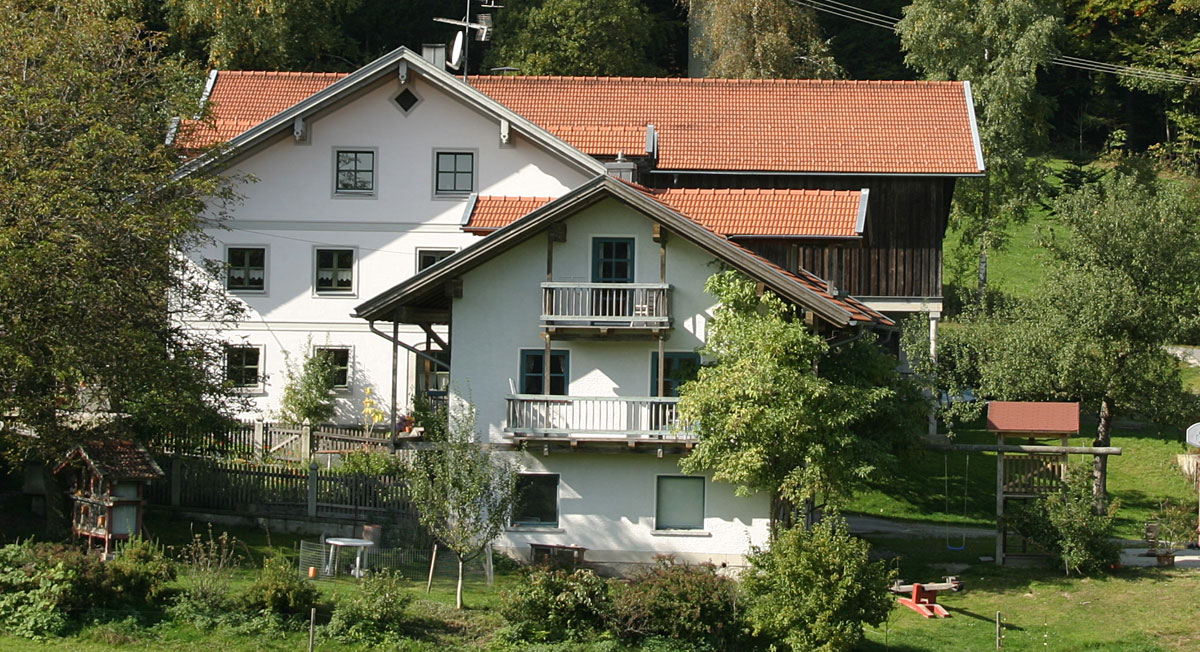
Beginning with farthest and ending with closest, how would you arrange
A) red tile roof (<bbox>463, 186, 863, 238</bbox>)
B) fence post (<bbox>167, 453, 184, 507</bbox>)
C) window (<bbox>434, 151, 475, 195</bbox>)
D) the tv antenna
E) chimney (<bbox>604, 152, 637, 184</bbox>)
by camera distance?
1. the tv antenna
2. window (<bbox>434, 151, 475, 195</bbox>)
3. chimney (<bbox>604, 152, 637, 184</bbox>)
4. red tile roof (<bbox>463, 186, 863, 238</bbox>)
5. fence post (<bbox>167, 453, 184, 507</bbox>)

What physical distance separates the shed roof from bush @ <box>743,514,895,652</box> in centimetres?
1077

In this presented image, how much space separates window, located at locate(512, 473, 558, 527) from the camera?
30500 millimetres

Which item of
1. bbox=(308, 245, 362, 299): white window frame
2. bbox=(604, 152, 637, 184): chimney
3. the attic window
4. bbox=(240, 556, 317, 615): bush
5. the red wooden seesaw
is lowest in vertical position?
the red wooden seesaw

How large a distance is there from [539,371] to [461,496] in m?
5.13

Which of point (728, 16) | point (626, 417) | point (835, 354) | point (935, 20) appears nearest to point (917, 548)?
point (835, 354)

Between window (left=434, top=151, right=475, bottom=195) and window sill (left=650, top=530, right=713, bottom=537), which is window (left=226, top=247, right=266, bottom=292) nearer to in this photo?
window (left=434, top=151, right=475, bottom=195)

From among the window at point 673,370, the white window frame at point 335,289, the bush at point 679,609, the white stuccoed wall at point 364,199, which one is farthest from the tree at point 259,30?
the bush at point 679,609

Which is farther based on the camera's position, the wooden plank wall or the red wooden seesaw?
the wooden plank wall

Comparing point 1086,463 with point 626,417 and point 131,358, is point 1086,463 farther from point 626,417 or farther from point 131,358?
point 131,358

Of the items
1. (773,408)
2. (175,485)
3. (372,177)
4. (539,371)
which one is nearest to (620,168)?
(539,371)

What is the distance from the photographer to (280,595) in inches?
958

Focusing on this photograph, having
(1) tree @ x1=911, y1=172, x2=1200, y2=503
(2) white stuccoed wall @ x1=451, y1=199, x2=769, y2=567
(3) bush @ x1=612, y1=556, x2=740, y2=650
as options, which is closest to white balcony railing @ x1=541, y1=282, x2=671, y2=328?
(2) white stuccoed wall @ x1=451, y1=199, x2=769, y2=567

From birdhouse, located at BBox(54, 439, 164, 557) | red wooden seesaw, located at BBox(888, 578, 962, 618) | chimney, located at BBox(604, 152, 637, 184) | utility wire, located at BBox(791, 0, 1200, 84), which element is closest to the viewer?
birdhouse, located at BBox(54, 439, 164, 557)

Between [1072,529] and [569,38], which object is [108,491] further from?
[569,38]
